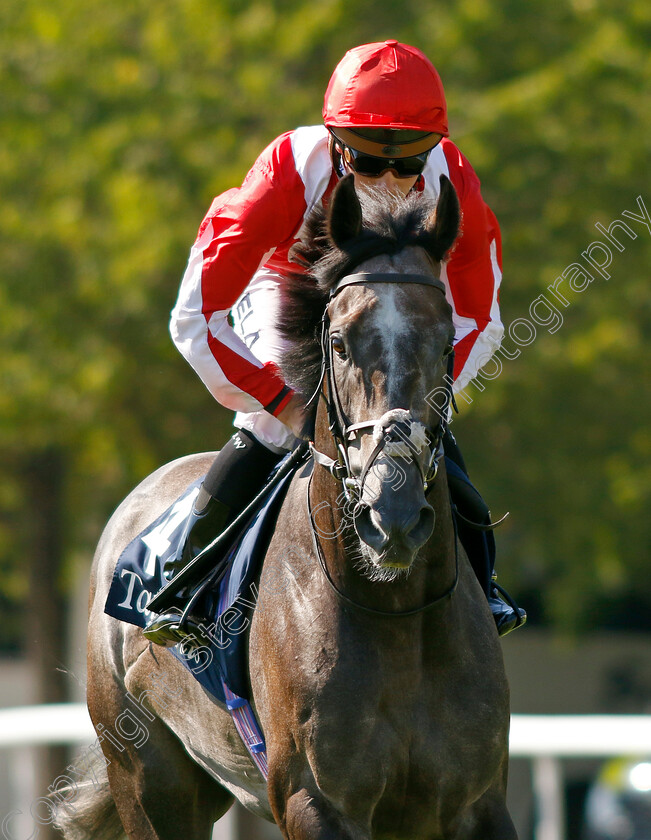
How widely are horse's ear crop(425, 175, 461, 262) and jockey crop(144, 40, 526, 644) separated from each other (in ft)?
0.48

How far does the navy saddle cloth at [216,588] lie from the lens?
393 cm

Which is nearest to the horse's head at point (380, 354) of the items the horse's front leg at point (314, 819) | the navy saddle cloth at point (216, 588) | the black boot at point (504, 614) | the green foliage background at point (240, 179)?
the navy saddle cloth at point (216, 588)

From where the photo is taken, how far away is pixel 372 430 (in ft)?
10.2

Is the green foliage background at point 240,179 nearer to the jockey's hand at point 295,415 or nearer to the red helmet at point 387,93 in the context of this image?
the red helmet at point 387,93

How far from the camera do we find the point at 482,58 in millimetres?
10211

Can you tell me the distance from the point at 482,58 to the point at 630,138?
1.39 meters

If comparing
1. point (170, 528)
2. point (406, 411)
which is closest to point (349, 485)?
point (406, 411)

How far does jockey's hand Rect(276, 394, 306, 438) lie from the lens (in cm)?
372

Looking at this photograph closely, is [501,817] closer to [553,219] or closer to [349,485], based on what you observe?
[349,485]

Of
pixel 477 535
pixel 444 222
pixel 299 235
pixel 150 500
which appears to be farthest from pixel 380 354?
pixel 150 500

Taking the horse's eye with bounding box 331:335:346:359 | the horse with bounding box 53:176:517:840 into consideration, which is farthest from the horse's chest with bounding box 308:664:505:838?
the horse's eye with bounding box 331:335:346:359

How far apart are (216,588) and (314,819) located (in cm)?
101

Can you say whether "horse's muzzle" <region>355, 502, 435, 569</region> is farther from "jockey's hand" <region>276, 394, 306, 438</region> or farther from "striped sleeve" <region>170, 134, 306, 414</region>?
"striped sleeve" <region>170, 134, 306, 414</region>

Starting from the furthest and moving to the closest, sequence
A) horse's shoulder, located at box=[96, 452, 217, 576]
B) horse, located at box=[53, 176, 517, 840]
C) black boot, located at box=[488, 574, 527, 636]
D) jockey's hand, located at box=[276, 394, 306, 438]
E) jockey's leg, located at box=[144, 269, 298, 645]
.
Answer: horse's shoulder, located at box=[96, 452, 217, 576] < jockey's leg, located at box=[144, 269, 298, 645] < black boot, located at box=[488, 574, 527, 636] < jockey's hand, located at box=[276, 394, 306, 438] < horse, located at box=[53, 176, 517, 840]
